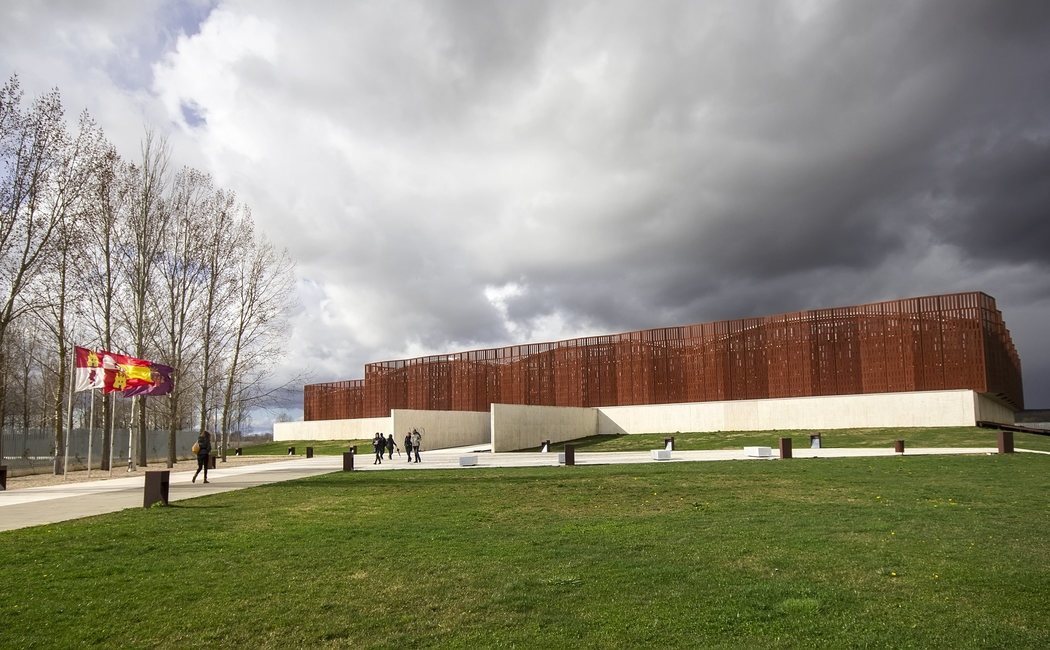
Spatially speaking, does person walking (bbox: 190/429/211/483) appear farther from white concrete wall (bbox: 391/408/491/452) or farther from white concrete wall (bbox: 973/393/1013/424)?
white concrete wall (bbox: 973/393/1013/424)

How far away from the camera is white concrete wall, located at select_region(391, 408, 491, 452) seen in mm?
46625

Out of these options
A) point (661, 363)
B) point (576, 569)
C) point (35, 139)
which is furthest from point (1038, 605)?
point (661, 363)

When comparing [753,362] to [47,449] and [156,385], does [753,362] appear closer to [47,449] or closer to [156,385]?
[156,385]

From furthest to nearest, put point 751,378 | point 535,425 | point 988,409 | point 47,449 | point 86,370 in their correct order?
point 751,378, point 988,409, point 535,425, point 47,449, point 86,370

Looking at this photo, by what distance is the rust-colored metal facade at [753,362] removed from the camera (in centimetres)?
4747

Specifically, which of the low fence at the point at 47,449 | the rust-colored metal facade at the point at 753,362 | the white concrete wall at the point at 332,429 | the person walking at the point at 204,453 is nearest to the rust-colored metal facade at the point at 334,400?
the white concrete wall at the point at 332,429

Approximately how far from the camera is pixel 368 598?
26.4ft

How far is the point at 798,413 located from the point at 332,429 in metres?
50.5

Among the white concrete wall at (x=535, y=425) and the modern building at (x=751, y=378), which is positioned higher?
the modern building at (x=751, y=378)

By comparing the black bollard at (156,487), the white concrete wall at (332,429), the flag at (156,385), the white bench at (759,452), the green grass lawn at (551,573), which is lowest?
the white concrete wall at (332,429)

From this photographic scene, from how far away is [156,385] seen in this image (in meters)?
28.9

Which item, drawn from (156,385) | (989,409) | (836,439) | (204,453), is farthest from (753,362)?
(204,453)

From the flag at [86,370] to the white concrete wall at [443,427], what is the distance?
64.9 feet

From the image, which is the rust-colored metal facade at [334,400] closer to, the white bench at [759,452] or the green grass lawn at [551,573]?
the white bench at [759,452]
